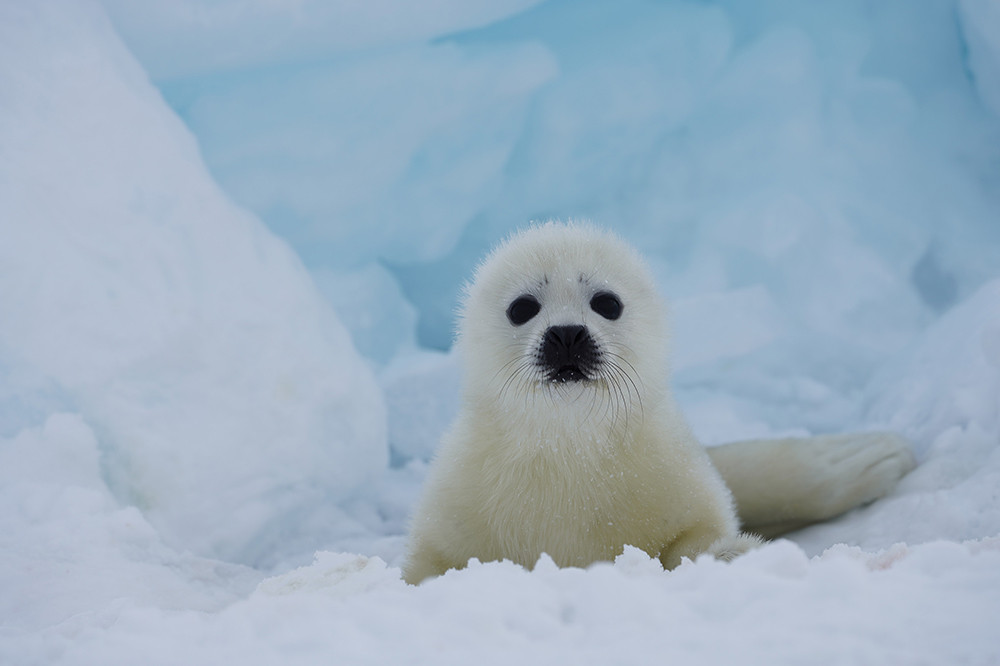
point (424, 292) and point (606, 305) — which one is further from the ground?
point (424, 292)

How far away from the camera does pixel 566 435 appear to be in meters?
1.99

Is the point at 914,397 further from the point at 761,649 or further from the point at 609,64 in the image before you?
the point at 609,64

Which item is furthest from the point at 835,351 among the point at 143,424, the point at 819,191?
the point at 143,424

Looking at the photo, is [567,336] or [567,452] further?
[567,452]

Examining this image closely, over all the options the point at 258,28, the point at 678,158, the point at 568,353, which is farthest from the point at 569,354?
the point at 678,158

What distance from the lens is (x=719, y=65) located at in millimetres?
5832

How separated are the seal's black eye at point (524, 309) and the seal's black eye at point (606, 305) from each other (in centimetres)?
16

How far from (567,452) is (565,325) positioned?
36cm

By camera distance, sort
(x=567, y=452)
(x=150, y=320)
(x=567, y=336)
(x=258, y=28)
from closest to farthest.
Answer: (x=567, y=336)
(x=567, y=452)
(x=150, y=320)
(x=258, y=28)

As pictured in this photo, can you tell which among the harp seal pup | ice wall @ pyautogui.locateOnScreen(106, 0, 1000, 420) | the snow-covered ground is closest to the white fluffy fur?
the harp seal pup

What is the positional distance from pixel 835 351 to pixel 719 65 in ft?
8.13

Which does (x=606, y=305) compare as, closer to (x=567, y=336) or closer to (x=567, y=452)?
(x=567, y=336)

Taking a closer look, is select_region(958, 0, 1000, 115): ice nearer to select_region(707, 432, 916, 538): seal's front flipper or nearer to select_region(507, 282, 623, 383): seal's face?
select_region(707, 432, 916, 538): seal's front flipper

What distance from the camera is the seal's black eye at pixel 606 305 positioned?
2072mm
